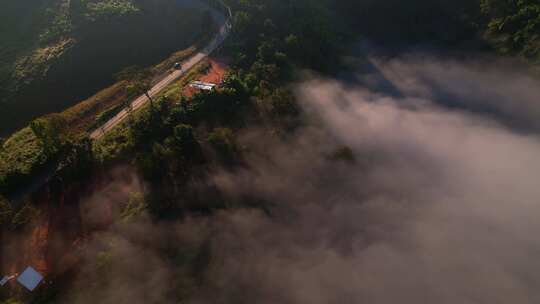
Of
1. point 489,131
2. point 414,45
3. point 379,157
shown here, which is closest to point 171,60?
point 379,157

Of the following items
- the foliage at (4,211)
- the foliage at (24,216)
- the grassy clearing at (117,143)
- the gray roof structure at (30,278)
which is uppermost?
the grassy clearing at (117,143)

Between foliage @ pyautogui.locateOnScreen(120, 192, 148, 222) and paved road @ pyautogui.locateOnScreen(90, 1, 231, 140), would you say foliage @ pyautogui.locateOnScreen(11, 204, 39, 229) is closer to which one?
foliage @ pyautogui.locateOnScreen(120, 192, 148, 222)

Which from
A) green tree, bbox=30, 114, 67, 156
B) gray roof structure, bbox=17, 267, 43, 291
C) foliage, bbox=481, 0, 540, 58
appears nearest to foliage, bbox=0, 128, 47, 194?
green tree, bbox=30, 114, 67, 156

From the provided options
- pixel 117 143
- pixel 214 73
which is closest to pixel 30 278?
pixel 117 143

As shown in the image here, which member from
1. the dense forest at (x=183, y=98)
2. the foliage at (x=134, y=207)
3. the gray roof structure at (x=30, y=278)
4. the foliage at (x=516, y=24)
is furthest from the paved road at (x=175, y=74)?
the foliage at (x=516, y=24)

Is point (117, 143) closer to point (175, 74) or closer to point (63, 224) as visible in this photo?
point (63, 224)

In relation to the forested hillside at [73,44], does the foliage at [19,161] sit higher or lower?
lower

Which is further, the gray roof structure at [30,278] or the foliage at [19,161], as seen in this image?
the foliage at [19,161]

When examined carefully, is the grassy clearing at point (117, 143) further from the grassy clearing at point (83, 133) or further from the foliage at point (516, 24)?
the foliage at point (516, 24)
